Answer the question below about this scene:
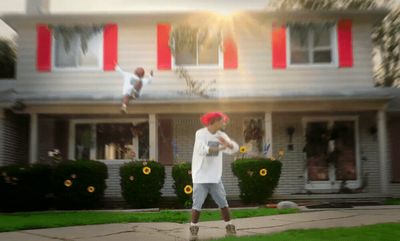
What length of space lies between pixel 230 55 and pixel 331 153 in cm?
374

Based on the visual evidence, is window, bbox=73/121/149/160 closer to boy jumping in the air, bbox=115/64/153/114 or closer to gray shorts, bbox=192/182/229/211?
boy jumping in the air, bbox=115/64/153/114

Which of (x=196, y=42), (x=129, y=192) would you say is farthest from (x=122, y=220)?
(x=196, y=42)

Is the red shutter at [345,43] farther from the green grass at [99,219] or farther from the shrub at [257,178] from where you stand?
the green grass at [99,219]

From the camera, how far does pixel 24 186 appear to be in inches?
461

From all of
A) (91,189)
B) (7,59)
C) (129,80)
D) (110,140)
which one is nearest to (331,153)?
(129,80)

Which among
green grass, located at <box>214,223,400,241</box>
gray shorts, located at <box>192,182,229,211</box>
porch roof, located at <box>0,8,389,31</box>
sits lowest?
green grass, located at <box>214,223,400,241</box>

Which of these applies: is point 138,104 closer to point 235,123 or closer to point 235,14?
point 235,123

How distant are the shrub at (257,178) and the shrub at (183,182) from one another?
46.6 inches

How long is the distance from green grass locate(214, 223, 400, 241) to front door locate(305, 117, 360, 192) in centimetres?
693

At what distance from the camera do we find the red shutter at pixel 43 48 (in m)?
14.4

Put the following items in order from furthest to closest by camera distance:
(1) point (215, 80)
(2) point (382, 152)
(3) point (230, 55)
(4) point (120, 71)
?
1. (3) point (230, 55)
2. (1) point (215, 80)
3. (4) point (120, 71)
4. (2) point (382, 152)

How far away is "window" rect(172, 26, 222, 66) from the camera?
14422 mm

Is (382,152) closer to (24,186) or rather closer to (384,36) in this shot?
(24,186)

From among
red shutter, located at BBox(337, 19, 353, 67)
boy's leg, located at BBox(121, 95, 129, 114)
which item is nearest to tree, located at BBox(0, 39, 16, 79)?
boy's leg, located at BBox(121, 95, 129, 114)
